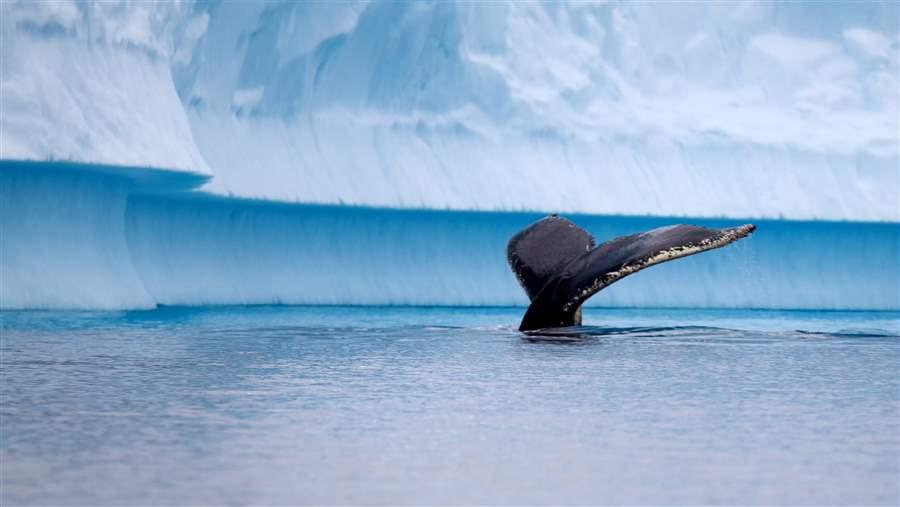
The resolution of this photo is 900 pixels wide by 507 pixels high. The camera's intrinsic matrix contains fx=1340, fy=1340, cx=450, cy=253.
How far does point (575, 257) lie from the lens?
1127 cm

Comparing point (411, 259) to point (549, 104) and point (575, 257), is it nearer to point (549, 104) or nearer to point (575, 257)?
point (549, 104)

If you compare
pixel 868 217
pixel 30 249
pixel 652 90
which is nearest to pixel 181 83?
pixel 30 249

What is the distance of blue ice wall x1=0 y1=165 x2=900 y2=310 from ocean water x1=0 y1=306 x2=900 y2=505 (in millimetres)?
10260

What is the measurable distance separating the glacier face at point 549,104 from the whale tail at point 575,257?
8.84m

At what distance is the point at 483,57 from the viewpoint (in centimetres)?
2266

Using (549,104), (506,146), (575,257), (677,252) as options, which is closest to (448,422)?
(677,252)

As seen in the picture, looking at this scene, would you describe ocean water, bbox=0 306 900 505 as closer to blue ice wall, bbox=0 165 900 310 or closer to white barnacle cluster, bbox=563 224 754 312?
white barnacle cluster, bbox=563 224 754 312

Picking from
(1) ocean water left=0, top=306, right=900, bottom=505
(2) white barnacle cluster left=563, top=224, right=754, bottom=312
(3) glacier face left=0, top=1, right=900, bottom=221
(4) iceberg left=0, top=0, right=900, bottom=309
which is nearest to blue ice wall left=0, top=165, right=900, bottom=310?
(4) iceberg left=0, top=0, right=900, bottom=309

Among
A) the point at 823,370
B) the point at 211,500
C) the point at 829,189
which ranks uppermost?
the point at 829,189

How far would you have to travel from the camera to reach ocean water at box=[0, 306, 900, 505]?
14.6 ft

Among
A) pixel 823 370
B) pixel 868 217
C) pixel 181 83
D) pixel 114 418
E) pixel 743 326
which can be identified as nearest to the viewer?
pixel 114 418

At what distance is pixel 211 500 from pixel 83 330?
8.59 m

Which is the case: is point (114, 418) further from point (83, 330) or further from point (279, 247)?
point (279, 247)

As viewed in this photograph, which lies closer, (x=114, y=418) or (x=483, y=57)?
(x=114, y=418)
